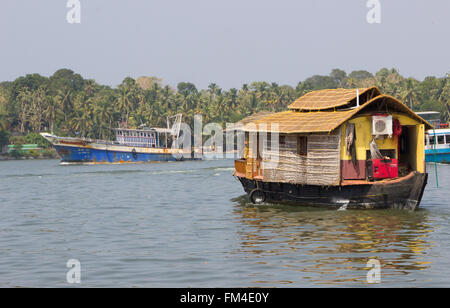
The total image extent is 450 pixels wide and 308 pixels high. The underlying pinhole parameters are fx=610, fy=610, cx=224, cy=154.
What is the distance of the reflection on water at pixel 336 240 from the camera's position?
44.2 feet

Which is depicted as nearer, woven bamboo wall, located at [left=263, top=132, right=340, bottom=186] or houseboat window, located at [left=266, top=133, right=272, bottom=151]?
woven bamboo wall, located at [left=263, top=132, right=340, bottom=186]

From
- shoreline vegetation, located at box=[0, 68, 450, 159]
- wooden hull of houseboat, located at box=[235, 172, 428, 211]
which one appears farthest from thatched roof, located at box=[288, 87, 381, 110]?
shoreline vegetation, located at box=[0, 68, 450, 159]

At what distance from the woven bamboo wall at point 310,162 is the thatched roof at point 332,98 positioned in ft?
6.13

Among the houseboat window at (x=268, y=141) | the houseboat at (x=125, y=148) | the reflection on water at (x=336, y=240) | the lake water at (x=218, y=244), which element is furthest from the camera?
the houseboat at (x=125, y=148)

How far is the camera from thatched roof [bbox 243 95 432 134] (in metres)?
21.2

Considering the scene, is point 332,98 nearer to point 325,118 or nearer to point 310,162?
point 325,118

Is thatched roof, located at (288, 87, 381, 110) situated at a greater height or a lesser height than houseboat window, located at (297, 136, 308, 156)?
greater

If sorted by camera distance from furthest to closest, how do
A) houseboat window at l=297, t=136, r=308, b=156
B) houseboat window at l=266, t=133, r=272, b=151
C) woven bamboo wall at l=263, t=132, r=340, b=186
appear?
houseboat window at l=266, t=133, r=272, b=151 < houseboat window at l=297, t=136, r=308, b=156 < woven bamboo wall at l=263, t=132, r=340, b=186

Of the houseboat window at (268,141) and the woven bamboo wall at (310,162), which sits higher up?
the houseboat window at (268,141)

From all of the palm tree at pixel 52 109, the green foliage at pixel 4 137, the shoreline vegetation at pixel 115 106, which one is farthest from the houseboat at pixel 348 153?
the palm tree at pixel 52 109

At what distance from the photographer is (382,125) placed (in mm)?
21531

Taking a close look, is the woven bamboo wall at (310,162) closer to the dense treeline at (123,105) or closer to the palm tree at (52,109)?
the dense treeline at (123,105)

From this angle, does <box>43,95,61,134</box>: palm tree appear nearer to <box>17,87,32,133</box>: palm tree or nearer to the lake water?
<box>17,87,32,133</box>: palm tree

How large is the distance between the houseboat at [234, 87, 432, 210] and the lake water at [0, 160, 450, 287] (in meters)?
0.70
